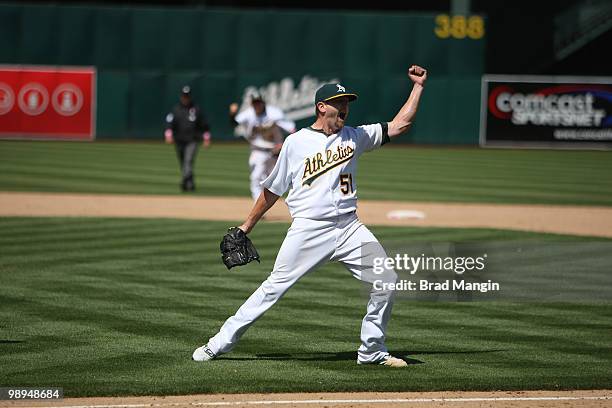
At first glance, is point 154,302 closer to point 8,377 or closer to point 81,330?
point 81,330

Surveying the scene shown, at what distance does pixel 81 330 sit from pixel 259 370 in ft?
6.82

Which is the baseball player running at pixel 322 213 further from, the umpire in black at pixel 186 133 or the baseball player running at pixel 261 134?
the umpire in black at pixel 186 133

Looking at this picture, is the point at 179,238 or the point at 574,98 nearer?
the point at 179,238

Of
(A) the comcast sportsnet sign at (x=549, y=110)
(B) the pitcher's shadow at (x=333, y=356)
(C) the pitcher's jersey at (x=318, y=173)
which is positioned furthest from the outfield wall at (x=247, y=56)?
(C) the pitcher's jersey at (x=318, y=173)

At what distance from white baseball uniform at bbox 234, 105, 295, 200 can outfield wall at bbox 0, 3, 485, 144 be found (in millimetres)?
20159

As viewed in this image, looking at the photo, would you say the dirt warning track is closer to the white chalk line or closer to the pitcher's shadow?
the pitcher's shadow

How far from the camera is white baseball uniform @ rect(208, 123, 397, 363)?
816 centimetres

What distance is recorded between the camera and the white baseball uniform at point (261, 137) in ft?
61.8

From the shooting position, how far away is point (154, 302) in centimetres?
1116

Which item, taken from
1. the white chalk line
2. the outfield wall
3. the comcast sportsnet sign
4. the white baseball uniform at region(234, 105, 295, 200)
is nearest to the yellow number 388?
the outfield wall

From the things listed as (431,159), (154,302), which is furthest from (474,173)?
(154,302)

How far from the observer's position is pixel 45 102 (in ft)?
122

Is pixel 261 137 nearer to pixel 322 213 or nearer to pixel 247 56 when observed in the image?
pixel 322 213

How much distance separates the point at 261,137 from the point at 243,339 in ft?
31.5
